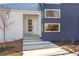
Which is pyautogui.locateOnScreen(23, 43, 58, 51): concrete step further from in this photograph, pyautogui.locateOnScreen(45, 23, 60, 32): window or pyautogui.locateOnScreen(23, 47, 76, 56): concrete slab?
pyautogui.locateOnScreen(45, 23, 60, 32): window

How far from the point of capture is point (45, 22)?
408 centimetres

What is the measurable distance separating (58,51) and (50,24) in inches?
10.0

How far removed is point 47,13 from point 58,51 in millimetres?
358

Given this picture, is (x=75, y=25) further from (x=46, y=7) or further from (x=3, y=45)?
(x=3, y=45)

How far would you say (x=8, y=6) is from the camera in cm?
409

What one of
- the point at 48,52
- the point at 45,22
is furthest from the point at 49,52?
the point at 45,22

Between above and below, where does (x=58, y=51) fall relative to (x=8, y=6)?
below

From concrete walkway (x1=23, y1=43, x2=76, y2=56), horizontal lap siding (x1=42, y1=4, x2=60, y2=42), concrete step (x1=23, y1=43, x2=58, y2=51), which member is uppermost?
horizontal lap siding (x1=42, y1=4, x2=60, y2=42)

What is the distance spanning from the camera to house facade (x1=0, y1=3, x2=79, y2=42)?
4.07 m

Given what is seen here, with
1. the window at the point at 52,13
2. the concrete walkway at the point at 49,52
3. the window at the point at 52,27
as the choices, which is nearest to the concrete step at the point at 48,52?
the concrete walkway at the point at 49,52

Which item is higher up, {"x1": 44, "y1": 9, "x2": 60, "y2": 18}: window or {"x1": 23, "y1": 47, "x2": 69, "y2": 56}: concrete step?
{"x1": 44, "y1": 9, "x2": 60, "y2": 18}: window

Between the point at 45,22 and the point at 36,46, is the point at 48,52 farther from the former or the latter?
the point at 45,22

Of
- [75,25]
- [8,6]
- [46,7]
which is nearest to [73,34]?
[75,25]

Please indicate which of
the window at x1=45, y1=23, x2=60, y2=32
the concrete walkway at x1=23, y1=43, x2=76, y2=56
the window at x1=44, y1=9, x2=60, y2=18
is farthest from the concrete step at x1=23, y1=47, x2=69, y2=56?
the window at x1=44, y1=9, x2=60, y2=18
